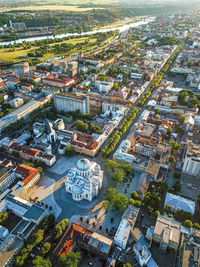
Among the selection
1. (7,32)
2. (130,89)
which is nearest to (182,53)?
(130,89)

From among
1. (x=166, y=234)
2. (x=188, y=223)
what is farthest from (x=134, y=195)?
(x=188, y=223)

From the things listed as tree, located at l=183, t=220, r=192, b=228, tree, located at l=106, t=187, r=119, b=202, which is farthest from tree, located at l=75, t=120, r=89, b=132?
tree, located at l=183, t=220, r=192, b=228

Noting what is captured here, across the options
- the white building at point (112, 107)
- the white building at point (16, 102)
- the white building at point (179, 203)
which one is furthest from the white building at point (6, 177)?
the white building at point (112, 107)

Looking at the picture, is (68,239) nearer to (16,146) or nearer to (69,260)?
(69,260)

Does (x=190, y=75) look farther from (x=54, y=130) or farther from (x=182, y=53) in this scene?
(x=54, y=130)

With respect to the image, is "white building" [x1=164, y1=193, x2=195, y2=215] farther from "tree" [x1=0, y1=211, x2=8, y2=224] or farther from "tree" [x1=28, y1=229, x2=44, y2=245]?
"tree" [x1=0, y1=211, x2=8, y2=224]
